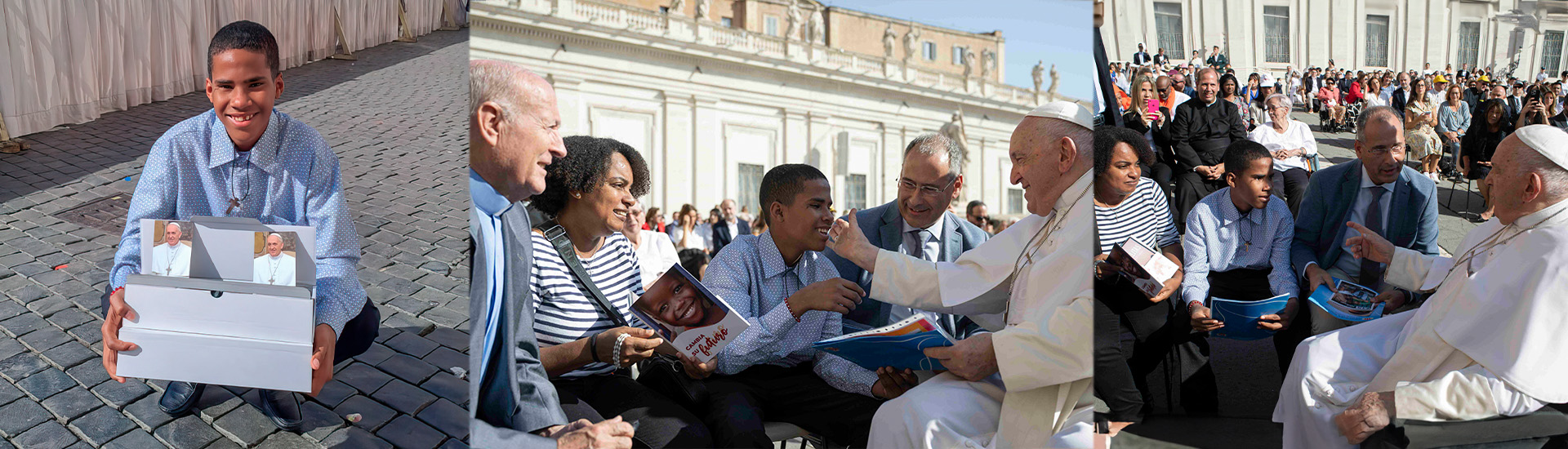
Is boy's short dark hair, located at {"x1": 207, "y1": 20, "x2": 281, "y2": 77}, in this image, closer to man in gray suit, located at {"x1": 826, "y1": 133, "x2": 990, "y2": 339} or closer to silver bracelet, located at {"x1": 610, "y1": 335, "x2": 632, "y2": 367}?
silver bracelet, located at {"x1": 610, "y1": 335, "x2": 632, "y2": 367}

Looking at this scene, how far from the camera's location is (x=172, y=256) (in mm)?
2725

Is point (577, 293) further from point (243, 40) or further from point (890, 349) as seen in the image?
point (243, 40)

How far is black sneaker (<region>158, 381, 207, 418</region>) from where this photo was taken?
3411 mm

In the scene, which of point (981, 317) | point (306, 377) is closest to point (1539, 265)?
point (981, 317)

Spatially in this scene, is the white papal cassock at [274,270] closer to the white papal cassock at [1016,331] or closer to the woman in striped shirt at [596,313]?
the woman in striped shirt at [596,313]

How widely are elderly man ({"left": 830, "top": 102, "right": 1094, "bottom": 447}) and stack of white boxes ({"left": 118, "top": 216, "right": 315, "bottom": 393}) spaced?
1.63 metres

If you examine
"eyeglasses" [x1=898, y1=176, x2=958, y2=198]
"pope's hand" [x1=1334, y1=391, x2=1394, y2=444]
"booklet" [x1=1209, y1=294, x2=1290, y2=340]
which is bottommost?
"pope's hand" [x1=1334, y1=391, x2=1394, y2=444]

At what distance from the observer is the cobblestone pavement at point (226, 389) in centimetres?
340

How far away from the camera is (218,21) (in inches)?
374

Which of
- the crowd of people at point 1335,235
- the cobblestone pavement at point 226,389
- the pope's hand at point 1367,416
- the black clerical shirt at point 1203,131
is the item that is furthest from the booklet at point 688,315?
the black clerical shirt at point 1203,131

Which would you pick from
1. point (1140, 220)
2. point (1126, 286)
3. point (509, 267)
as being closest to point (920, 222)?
point (509, 267)

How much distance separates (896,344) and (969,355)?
17 centimetres

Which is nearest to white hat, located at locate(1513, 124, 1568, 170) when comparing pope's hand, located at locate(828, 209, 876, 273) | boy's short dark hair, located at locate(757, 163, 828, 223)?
pope's hand, located at locate(828, 209, 876, 273)

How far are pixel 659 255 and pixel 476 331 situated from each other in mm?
444
